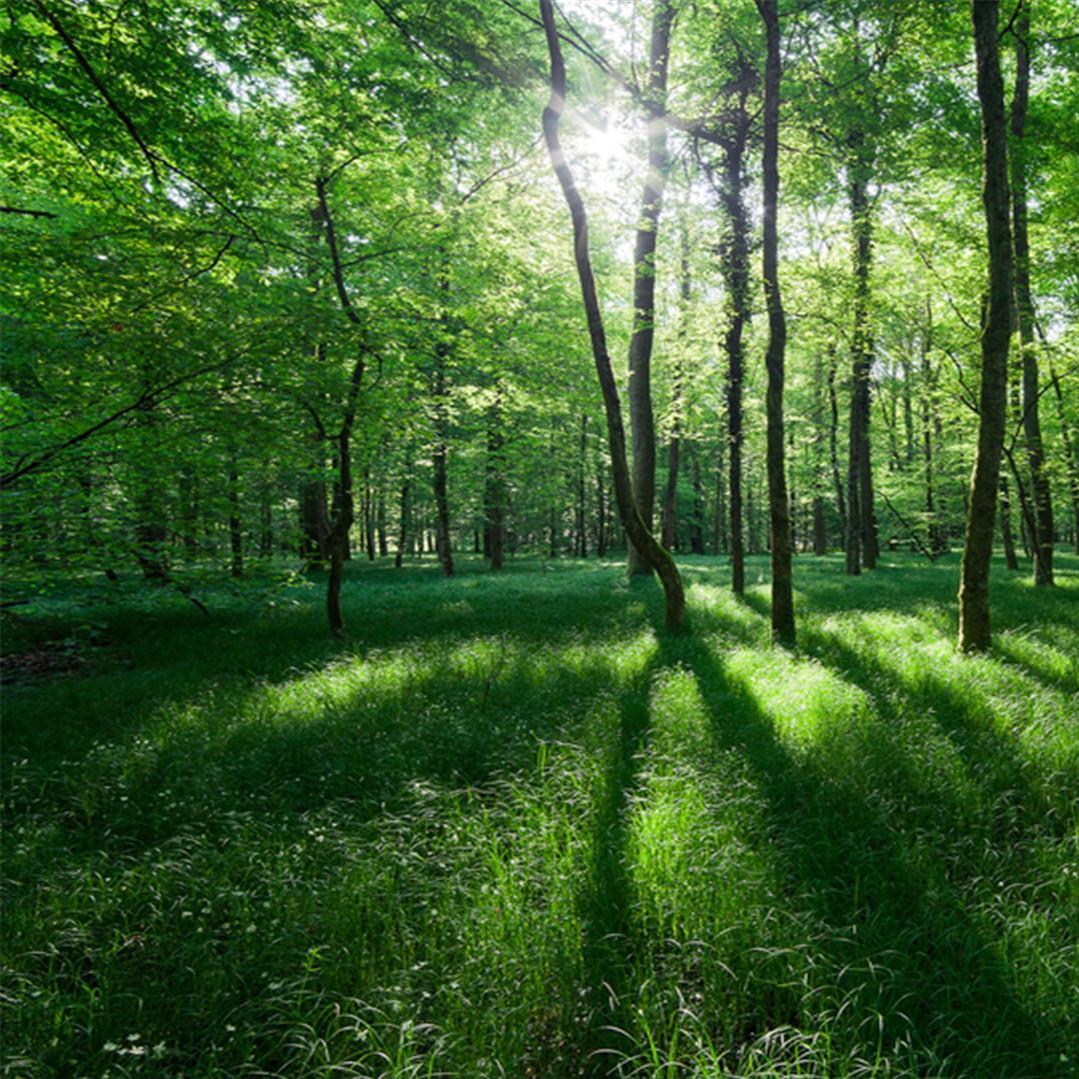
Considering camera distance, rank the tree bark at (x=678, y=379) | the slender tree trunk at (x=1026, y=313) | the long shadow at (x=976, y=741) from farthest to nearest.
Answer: the tree bark at (x=678, y=379) < the slender tree trunk at (x=1026, y=313) < the long shadow at (x=976, y=741)

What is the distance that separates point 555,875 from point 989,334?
8.13 m

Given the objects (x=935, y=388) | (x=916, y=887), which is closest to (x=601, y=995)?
(x=916, y=887)

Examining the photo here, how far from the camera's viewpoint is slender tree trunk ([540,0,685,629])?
780 cm

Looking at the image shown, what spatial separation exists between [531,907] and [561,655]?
4749mm

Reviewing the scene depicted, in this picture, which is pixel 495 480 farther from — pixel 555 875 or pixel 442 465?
pixel 555 875

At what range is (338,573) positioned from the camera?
31.9 feet

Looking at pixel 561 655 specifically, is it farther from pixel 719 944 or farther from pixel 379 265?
pixel 379 265

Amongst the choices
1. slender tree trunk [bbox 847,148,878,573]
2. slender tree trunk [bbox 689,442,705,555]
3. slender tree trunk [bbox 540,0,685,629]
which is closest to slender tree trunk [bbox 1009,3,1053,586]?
slender tree trunk [bbox 847,148,878,573]

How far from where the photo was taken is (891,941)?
2.49 m

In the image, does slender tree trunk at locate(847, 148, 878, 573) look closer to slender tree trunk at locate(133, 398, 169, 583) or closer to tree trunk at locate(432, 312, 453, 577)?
tree trunk at locate(432, 312, 453, 577)

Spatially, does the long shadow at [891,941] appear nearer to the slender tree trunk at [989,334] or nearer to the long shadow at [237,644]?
the slender tree trunk at [989,334]

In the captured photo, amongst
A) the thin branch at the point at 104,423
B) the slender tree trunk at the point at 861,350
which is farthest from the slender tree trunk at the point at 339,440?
the slender tree trunk at the point at 861,350

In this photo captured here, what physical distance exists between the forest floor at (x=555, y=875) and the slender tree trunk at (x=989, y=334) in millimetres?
965

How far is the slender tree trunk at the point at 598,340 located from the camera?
25.6 feet
